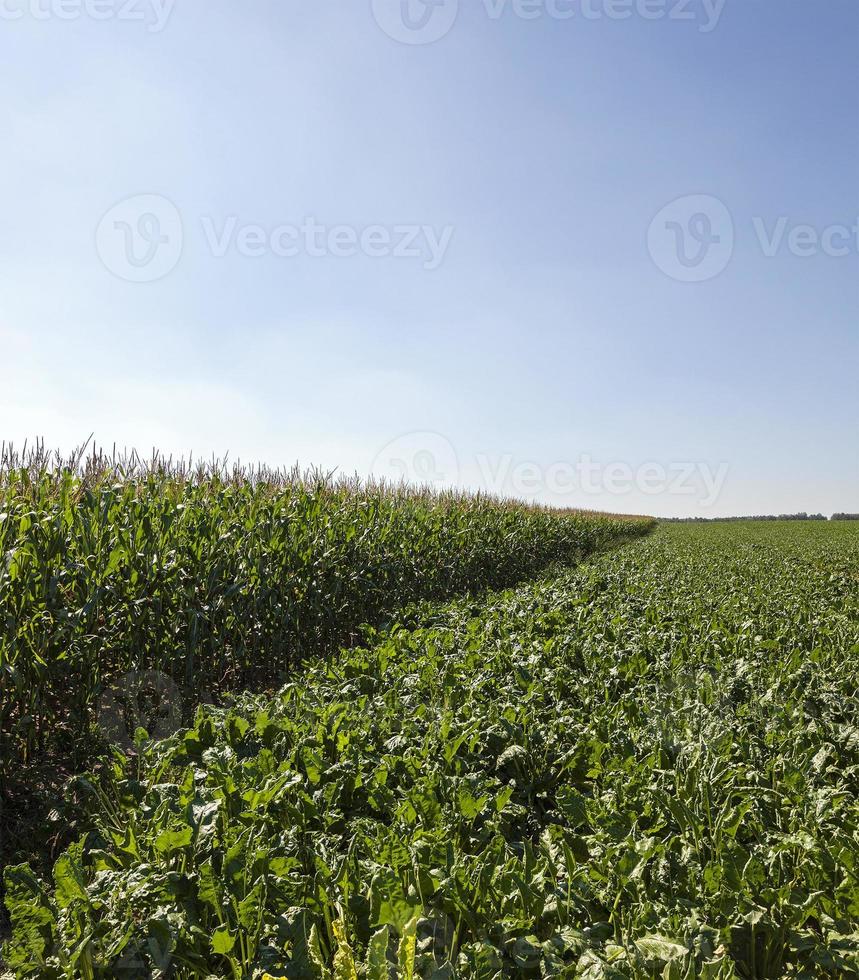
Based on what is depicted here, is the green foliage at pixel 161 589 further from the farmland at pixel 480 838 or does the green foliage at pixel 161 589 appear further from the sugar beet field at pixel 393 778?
the farmland at pixel 480 838

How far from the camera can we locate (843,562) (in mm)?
17453

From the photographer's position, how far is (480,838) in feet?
8.79

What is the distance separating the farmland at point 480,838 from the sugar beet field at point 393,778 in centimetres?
1

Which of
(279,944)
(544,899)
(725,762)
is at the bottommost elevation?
(279,944)

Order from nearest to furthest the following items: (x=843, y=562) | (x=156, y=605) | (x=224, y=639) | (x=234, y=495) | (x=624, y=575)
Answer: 1. (x=156, y=605)
2. (x=224, y=639)
3. (x=234, y=495)
4. (x=624, y=575)
5. (x=843, y=562)

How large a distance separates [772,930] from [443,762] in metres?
1.65

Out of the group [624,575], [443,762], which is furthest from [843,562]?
[443,762]

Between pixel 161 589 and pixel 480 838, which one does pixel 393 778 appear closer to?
pixel 480 838

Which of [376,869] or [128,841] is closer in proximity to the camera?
[376,869]

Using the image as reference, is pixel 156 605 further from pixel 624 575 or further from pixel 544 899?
pixel 624 575

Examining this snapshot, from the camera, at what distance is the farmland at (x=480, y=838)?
6.67 ft

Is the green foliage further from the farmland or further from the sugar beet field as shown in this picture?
the farmland

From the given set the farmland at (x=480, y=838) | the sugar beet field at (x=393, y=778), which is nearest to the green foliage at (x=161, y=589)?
the sugar beet field at (x=393, y=778)

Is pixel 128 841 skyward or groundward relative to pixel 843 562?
groundward
